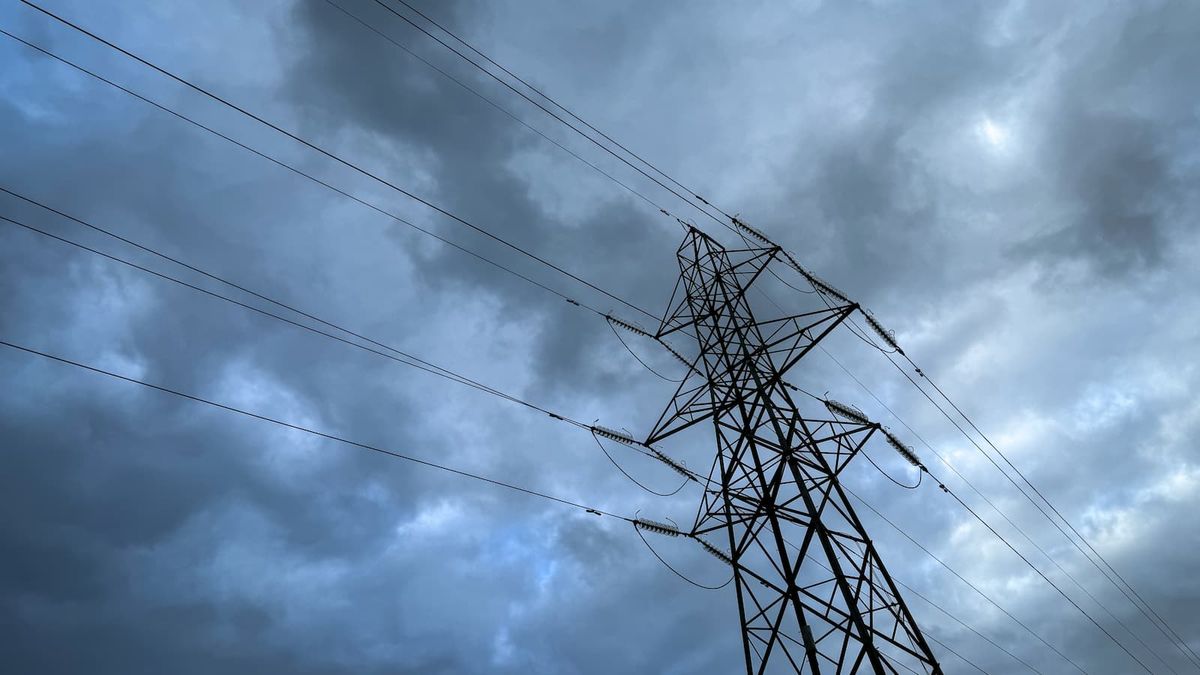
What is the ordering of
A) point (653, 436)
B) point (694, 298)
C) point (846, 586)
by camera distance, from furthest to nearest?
point (694, 298) → point (653, 436) → point (846, 586)

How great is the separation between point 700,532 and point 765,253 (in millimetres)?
8975

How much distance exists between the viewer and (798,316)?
1845 centimetres

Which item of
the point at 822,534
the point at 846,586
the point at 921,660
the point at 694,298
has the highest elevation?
the point at 694,298

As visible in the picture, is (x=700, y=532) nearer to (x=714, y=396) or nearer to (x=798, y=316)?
(x=714, y=396)

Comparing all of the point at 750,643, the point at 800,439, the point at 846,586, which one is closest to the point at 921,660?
the point at 846,586

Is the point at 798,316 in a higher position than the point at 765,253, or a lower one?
lower

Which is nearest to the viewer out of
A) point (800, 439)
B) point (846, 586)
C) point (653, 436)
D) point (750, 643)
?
point (846, 586)

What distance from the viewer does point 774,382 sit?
1742cm

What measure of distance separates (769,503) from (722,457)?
2.32m

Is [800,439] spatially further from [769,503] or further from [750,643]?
[750,643]

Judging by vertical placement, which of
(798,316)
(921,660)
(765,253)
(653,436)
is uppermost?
(765,253)

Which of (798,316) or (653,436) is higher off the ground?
(798,316)

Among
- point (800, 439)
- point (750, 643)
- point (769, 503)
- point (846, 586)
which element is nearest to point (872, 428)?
point (800, 439)

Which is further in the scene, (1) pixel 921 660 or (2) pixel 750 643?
(2) pixel 750 643
